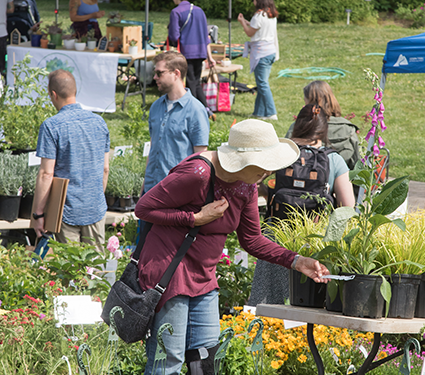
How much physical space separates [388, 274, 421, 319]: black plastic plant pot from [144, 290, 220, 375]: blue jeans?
717mm

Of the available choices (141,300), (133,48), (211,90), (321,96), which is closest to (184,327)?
(141,300)

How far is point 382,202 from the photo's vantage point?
192 cm

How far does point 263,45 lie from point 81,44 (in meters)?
2.87

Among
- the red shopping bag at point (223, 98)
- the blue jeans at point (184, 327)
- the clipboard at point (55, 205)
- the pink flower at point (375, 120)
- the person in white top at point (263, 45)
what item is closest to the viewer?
the pink flower at point (375, 120)

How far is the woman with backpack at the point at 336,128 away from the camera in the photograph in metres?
3.91

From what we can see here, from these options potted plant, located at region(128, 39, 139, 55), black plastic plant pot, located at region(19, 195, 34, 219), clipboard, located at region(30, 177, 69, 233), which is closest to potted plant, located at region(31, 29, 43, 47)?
potted plant, located at region(128, 39, 139, 55)

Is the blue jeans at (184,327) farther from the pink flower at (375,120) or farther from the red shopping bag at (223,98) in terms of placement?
the red shopping bag at (223,98)

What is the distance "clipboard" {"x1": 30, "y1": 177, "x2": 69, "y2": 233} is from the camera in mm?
3523

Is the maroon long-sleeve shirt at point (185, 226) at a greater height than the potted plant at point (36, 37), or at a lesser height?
lesser

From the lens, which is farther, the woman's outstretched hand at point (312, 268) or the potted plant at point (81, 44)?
the potted plant at point (81, 44)

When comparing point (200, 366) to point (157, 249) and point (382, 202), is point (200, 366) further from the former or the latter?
point (382, 202)

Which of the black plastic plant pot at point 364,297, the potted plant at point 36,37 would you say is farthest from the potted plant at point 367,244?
the potted plant at point 36,37

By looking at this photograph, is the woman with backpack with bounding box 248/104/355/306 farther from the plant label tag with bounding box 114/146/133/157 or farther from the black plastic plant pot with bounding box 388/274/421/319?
the plant label tag with bounding box 114/146/133/157

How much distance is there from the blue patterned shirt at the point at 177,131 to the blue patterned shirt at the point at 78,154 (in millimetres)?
380
